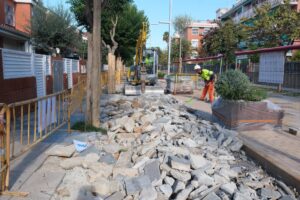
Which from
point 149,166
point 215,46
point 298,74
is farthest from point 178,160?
point 215,46

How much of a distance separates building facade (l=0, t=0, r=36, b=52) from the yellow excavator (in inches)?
326

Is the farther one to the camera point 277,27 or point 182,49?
point 182,49

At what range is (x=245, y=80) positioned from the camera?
8.96 m

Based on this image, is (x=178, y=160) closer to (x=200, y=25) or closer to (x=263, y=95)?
(x=263, y=95)

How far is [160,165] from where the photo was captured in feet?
18.0

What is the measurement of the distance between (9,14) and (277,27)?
71.5 ft

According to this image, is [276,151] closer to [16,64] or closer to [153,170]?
[153,170]

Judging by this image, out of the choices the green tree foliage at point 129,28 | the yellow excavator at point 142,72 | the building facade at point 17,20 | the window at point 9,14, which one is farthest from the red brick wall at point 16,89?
the green tree foliage at point 129,28

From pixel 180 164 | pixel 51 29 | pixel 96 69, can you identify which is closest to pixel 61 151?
pixel 180 164

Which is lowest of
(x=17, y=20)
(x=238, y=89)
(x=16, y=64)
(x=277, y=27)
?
(x=238, y=89)

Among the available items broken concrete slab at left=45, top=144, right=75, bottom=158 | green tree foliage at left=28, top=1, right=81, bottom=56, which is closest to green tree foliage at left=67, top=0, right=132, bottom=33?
green tree foliage at left=28, top=1, right=81, bottom=56

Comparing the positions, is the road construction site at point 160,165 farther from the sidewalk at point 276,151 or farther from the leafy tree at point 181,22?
the leafy tree at point 181,22

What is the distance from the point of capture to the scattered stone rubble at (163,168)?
15.2 feet

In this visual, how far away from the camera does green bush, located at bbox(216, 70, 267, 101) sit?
8.86 m
